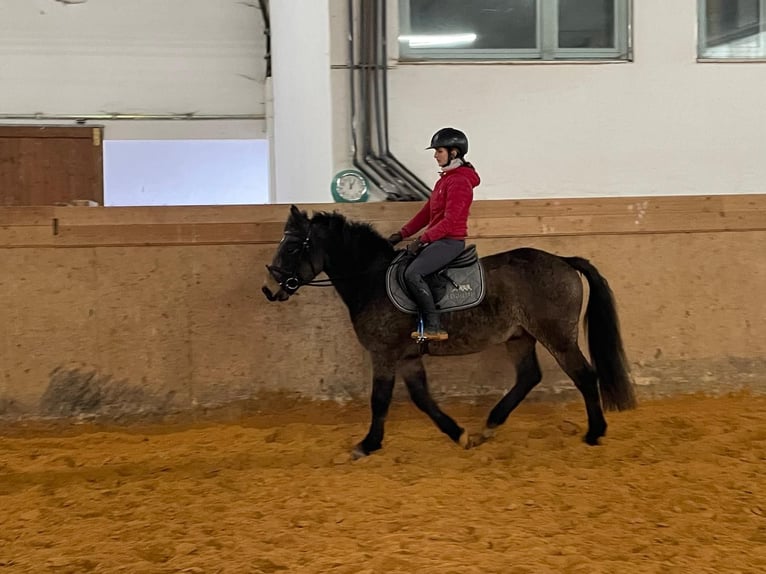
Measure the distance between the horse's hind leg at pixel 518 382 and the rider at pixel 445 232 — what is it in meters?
0.70

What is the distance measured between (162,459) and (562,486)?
2353 mm

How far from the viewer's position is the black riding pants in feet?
13.1

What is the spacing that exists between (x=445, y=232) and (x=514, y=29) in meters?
2.75

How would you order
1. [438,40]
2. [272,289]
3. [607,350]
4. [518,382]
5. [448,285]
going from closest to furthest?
[448,285] → [272,289] → [607,350] → [518,382] → [438,40]

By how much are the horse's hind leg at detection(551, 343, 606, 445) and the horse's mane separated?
1297 mm

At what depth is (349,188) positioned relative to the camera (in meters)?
5.24

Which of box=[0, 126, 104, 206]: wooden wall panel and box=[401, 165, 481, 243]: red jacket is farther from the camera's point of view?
box=[0, 126, 104, 206]: wooden wall panel

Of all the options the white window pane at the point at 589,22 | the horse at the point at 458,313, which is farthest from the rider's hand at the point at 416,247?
the white window pane at the point at 589,22

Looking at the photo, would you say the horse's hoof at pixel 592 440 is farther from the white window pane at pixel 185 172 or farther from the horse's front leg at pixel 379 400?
the white window pane at pixel 185 172

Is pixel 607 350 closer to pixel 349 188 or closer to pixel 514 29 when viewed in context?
pixel 349 188

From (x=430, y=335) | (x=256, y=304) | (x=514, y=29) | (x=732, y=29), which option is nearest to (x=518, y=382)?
(x=430, y=335)

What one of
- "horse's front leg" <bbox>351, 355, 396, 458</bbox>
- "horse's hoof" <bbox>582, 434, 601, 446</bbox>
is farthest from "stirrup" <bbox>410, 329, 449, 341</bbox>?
"horse's hoof" <bbox>582, 434, 601, 446</bbox>

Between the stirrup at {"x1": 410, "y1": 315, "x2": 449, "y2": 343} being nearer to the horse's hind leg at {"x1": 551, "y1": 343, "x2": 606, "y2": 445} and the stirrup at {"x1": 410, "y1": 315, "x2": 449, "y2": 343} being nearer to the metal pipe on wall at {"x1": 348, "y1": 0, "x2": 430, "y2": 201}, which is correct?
the horse's hind leg at {"x1": 551, "y1": 343, "x2": 606, "y2": 445}

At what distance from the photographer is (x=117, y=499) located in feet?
11.7
